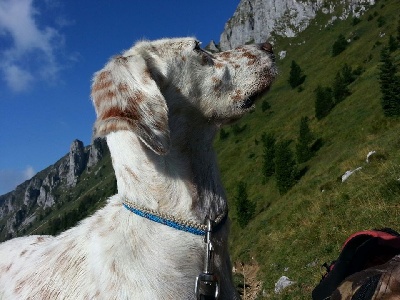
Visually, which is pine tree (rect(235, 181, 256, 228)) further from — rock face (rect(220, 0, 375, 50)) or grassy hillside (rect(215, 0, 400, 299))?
rock face (rect(220, 0, 375, 50))

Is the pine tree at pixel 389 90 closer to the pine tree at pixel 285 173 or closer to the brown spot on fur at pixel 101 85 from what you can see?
the pine tree at pixel 285 173

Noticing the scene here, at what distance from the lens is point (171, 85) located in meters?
4.22

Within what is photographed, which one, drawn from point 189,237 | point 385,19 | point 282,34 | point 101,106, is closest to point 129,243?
point 189,237

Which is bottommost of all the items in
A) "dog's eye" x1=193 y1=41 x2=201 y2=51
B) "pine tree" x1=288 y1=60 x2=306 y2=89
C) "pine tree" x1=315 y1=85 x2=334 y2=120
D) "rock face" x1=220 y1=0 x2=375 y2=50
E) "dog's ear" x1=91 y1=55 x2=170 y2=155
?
"dog's ear" x1=91 y1=55 x2=170 y2=155

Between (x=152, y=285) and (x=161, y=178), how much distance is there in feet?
3.36

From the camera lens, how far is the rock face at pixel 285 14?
132m

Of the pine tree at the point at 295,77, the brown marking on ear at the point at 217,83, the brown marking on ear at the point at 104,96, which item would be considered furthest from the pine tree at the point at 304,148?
the brown marking on ear at the point at 104,96

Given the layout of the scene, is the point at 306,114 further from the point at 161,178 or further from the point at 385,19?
the point at 161,178

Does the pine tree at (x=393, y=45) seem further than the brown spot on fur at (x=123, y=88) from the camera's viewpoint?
Yes

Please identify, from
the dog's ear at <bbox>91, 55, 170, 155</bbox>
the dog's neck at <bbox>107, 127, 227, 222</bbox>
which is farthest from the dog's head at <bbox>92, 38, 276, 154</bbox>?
the dog's neck at <bbox>107, 127, 227, 222</bbox>

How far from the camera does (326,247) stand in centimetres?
1138

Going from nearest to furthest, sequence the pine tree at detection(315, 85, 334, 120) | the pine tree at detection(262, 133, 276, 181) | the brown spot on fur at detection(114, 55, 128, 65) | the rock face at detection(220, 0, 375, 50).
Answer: the brown spot on fur at detection(114, 55, 128, 65) < the pine tree at detection(262, 133, 276, 181) < the pine tree at detection(315, 85, 334, 120) < the rock face at detection(220, 0, 375, 50)

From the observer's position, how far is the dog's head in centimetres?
314

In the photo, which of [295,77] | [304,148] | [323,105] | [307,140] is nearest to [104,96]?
[304,148]
